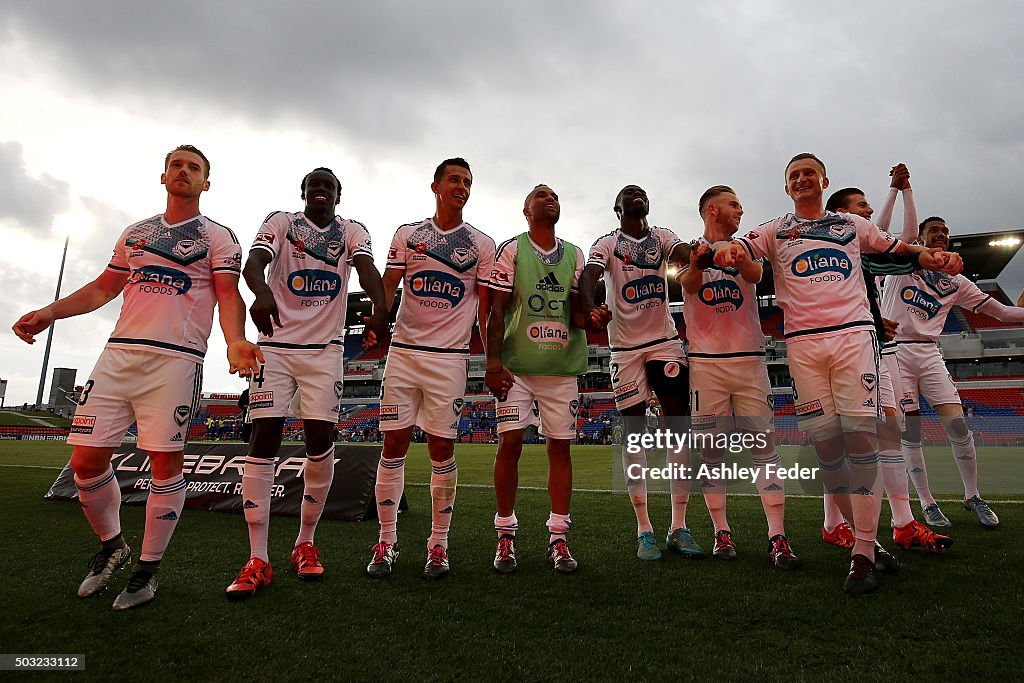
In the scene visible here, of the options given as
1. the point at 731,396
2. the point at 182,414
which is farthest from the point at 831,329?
the point at 182,414

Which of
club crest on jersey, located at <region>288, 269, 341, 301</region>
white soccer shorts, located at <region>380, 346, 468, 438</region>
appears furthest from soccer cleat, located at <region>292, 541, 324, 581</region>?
club crest on jersey, located at <region>288, 269, 341, 301</region>

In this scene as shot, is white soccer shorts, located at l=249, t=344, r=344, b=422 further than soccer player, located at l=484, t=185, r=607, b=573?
No

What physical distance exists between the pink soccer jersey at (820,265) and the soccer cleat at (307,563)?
3539 mm

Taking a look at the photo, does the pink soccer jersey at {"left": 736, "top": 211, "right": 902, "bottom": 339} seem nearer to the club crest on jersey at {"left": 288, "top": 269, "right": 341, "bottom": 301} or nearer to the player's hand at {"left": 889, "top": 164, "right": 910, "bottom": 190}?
the player's hand at {"left": 889, "top": 164, "right": 910, "bottom": 190}

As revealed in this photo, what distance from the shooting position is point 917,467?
5.11 meters

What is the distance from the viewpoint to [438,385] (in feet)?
12.6

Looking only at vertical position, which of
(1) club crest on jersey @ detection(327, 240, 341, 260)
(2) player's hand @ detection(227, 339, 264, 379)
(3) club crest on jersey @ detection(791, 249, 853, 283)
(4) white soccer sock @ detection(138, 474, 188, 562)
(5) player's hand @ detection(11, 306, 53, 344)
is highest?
(1) club crest on jersey @ detection(327, 240, 341, 260)

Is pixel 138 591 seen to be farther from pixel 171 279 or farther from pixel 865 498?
pixel 865 498

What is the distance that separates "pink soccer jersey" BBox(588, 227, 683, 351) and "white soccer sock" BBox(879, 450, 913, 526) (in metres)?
1.81

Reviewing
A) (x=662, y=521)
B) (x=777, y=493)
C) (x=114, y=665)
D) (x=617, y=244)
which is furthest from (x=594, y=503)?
(x=114, y=665)

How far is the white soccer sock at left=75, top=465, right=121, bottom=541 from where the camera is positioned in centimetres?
316

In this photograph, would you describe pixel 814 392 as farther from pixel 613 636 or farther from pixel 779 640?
pixel 613 636

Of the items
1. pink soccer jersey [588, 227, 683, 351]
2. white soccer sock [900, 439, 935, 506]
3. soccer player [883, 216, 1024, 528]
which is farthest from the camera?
soccer player [883, 216, 1024, 528]

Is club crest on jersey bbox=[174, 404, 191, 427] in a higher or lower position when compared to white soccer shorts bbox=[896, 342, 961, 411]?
lower
